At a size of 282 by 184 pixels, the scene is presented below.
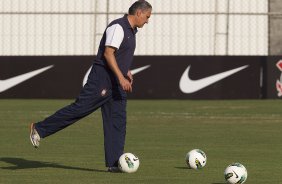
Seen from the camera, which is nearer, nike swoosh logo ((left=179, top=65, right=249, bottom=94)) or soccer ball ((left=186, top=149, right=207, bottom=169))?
soccer ball ((left=186, top=149, right=207, bottom=169))

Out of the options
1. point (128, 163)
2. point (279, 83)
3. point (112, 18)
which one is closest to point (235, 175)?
point (128, 163)

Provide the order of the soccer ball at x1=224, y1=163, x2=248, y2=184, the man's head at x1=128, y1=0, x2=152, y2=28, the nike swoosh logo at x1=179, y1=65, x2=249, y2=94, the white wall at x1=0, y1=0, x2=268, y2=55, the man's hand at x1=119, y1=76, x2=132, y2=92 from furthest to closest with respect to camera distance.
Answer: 1. the white wall at x1=0, y1=0, x2=268, y2=55
2. the nike swoosh logo at x1=179, y1=65, x2=249, y2=94
3. the man's head at x1=128, y1=0, x2=152, y2=28
4. the man's hand at x1=119, y1=76, x2=132, y2=92
5. the soccer ball at x1=224, y1=163, x2=248, y2=184

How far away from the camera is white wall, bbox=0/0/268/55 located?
34.4m

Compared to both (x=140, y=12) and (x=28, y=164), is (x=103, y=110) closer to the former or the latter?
(x=140, y=12)

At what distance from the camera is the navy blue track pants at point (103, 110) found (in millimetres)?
12758

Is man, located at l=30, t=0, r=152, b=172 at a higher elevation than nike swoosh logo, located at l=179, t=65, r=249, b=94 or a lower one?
higher

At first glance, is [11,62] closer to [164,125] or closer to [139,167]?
[164,125]

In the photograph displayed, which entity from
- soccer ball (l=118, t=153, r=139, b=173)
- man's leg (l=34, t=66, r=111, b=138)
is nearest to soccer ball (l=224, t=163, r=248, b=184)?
soccer ball (l=118, t=153, r=139, b=173)

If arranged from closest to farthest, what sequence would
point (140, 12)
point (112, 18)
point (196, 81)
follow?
point (140, 12), point (196, 81), point (112, 18)

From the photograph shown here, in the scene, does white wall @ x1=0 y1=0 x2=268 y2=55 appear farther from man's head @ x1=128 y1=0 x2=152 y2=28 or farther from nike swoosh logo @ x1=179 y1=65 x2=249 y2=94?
man's head @ x1=128 y1=0 x2=152 y2=28

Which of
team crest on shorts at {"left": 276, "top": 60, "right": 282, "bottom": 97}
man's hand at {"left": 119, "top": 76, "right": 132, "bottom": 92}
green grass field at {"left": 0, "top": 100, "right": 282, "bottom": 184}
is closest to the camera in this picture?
man's hand at {"left": 119, "top": 76, "right": 132, "bottom": 92}

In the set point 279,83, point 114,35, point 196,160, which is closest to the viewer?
point 114,35

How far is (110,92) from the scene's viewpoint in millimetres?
12820

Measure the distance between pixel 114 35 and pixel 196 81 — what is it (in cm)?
1652
